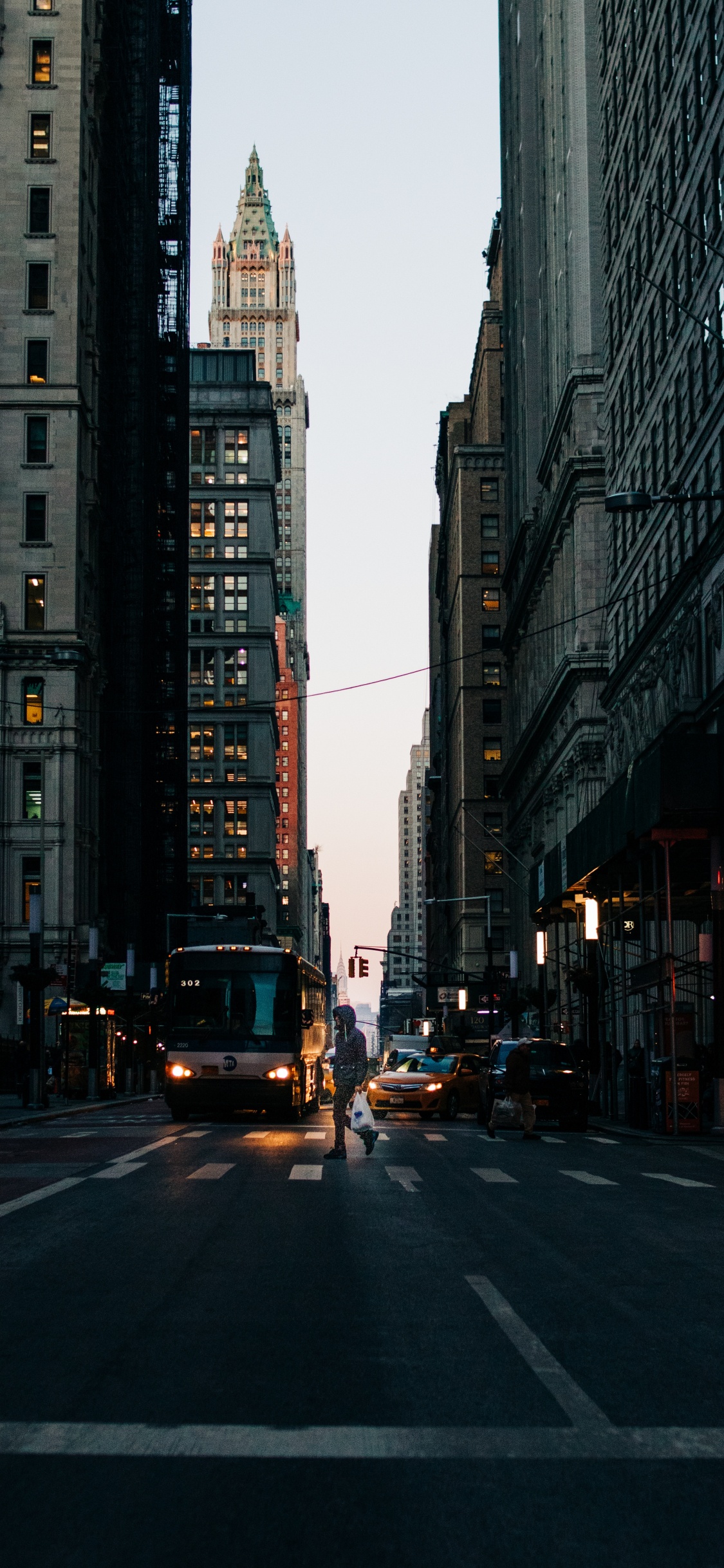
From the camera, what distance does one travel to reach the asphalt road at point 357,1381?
5.53 meters

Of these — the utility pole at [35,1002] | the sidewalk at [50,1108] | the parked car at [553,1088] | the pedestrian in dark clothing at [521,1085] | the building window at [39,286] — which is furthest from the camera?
the building window at [39,286]

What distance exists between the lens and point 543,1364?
8141 mm

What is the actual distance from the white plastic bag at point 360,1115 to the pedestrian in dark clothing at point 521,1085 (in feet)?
14.8

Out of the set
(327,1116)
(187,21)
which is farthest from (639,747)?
(187,21)

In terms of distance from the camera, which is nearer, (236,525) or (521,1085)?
(521,1085)

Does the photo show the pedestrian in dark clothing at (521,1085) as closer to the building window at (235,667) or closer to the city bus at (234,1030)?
the city bus at (234,1030)

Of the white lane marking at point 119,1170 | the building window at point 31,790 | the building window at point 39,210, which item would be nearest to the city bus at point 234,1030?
the white lane marking at point 119,1170

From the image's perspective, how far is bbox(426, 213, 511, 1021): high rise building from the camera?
407 ft

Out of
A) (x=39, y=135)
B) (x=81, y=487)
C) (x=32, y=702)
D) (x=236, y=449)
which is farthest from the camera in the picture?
(x=236, y=449)

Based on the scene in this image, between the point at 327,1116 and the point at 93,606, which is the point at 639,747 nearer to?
the point at 327,1116

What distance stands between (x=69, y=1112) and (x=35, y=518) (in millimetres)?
44781

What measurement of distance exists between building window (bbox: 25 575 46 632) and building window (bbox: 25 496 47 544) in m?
2.00

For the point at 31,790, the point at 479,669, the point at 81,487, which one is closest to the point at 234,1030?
the point at 31,790

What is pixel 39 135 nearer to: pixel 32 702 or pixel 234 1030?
pixel 32 702
